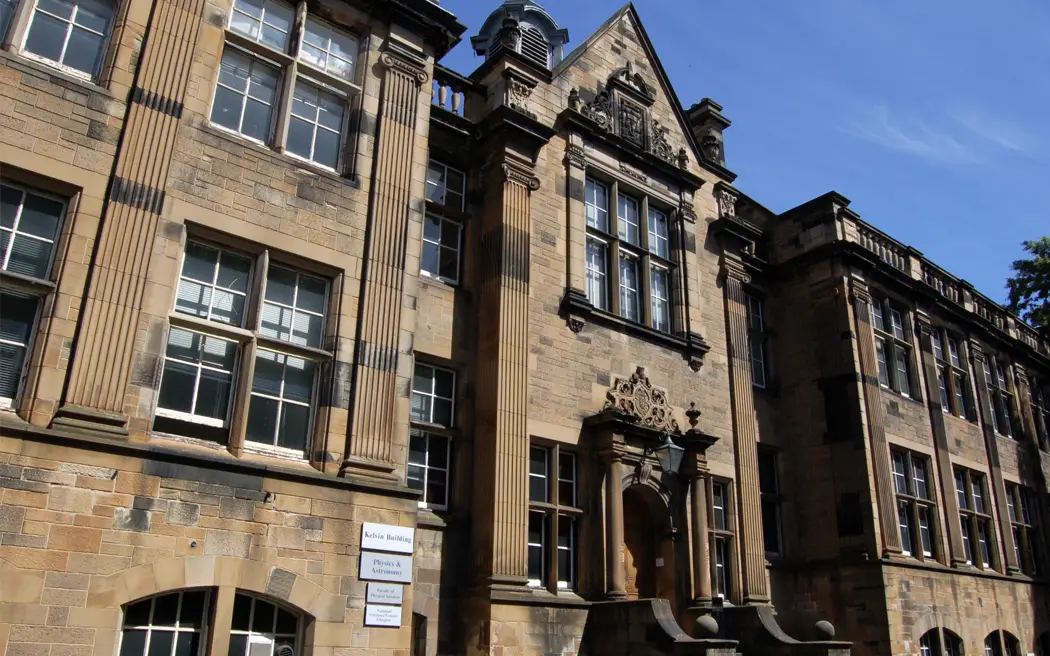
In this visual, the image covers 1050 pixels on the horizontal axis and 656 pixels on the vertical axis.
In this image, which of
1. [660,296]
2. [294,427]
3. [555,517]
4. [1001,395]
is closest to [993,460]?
[1001,395]

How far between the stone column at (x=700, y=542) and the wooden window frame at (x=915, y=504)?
Result: 5853 millimetres

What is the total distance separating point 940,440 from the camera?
19.9 metres

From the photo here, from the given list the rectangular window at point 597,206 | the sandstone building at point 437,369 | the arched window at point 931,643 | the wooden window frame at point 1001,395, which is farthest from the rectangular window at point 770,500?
the wooden window frame at point 1001,395

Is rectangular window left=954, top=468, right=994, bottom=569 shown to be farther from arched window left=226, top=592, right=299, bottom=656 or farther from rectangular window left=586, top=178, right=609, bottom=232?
arched window left=226, top=592, right=299, bottom=656

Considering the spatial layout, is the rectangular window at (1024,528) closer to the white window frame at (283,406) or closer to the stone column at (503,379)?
the stone column at (503,379)

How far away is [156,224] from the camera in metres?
8.58

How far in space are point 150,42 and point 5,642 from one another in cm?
614

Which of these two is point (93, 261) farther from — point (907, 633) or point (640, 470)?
point (907, 633)

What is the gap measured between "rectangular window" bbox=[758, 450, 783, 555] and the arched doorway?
13.1ft

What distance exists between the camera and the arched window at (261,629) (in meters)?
8.17

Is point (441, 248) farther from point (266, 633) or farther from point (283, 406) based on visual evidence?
point (266, 633)

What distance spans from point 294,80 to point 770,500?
13.0 m

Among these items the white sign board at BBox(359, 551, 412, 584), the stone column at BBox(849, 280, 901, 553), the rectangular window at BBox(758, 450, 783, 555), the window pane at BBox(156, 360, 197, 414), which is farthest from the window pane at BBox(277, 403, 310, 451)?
the stone column at BBox(849, 280, 901, 553)

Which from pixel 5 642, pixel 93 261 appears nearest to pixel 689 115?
pixel 93 261
